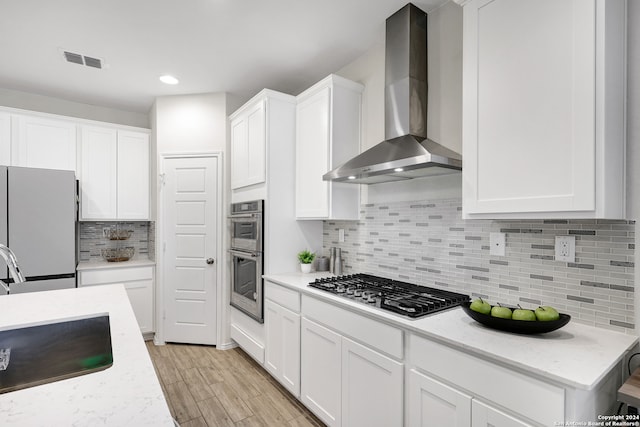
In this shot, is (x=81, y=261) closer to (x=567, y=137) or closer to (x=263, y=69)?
(x=263, y=69)

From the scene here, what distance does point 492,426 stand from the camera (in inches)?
48.6

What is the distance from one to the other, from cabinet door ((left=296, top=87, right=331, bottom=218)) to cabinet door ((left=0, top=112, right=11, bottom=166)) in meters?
2.85

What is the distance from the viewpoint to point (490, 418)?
124 centimetres

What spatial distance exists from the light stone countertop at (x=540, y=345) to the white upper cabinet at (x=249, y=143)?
179 cm

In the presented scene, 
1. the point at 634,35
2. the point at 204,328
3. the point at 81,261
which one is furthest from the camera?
the point at 81,261

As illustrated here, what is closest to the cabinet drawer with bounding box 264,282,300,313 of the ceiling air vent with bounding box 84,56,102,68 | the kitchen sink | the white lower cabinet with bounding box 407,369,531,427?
the white lower cabinet with bounding box 407,369,531,427

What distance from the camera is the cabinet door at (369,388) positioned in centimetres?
162

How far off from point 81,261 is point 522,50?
4625 mm

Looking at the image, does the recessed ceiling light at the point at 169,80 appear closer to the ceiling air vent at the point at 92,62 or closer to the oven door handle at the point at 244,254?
the ceiling air vent at the point at 92,62

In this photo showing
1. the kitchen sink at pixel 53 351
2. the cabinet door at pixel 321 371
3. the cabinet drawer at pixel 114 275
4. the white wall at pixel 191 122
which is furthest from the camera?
the white wall at pixel 191 122

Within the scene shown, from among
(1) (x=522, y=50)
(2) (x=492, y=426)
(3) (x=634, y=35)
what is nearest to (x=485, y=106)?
(1) (x=522, y=50)

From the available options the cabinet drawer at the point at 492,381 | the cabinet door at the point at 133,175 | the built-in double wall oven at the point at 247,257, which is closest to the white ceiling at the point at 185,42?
the cabinet door at the point at 133,175

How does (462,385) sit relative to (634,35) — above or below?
below

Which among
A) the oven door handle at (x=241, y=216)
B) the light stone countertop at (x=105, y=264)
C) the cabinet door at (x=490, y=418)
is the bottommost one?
the cabinet door at (x=490, y=418)
